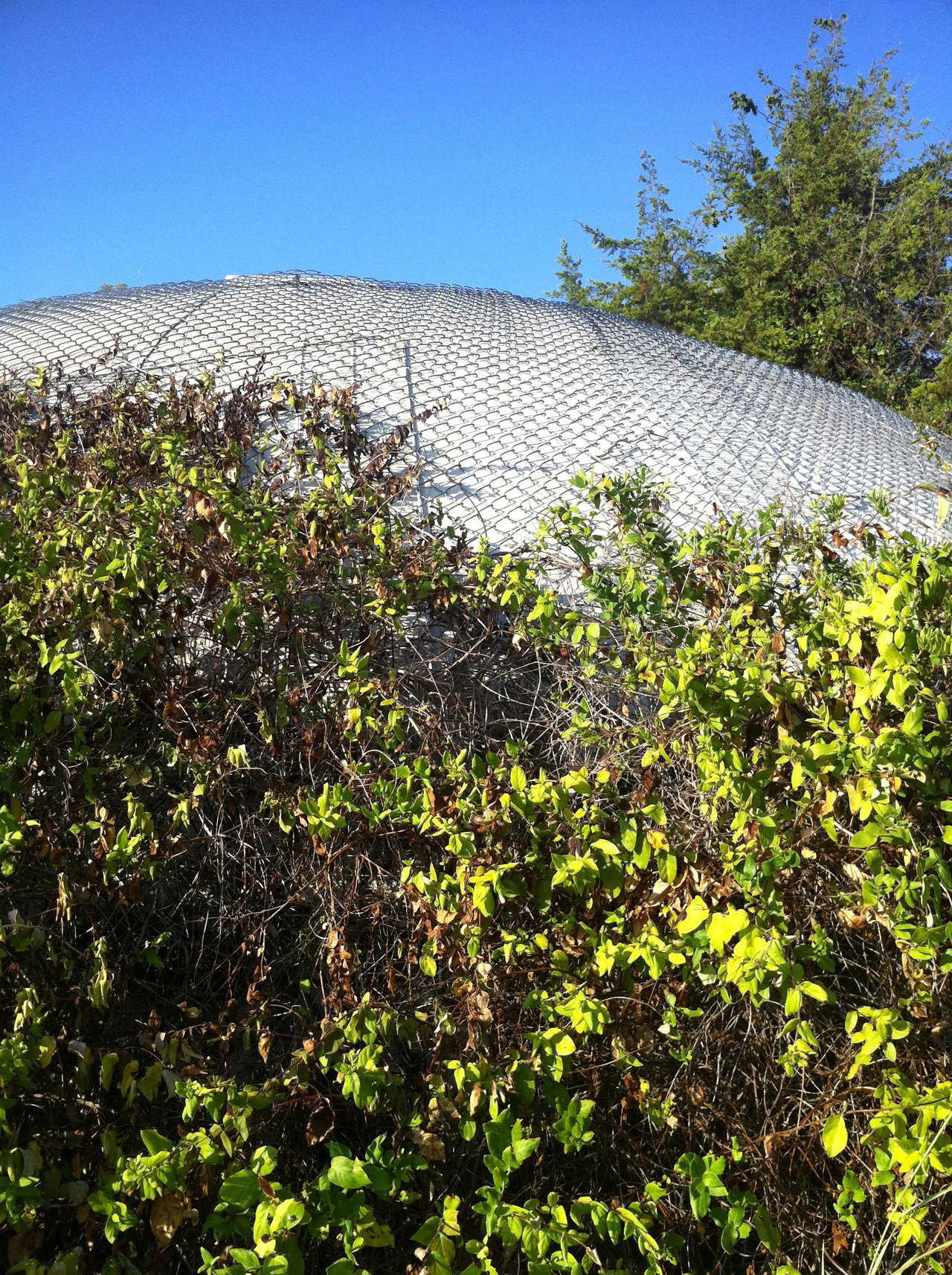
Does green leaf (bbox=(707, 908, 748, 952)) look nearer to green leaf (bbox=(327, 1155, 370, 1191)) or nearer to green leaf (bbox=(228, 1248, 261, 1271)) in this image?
green leaf (bbox=(327, 1155, 370, 1191))

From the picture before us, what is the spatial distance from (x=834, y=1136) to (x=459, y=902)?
0.84m

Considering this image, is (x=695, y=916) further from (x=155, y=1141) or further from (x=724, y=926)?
(x=155, y=1141)

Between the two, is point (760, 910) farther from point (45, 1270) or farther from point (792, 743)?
point (45, 1270)

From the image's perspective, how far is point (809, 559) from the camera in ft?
8.93

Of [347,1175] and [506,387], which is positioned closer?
[347,1175]

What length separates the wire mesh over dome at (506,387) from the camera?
371cm

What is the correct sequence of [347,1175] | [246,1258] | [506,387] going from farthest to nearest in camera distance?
[506,387]
[347,1175]
[246,1258]

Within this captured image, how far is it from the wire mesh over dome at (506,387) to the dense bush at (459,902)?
985mm

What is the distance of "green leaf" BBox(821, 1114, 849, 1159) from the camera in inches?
60.3

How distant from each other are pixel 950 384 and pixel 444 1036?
12.3m

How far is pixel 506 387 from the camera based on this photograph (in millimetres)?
4305

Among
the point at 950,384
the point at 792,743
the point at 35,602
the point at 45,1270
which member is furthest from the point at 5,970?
the point at 950,384

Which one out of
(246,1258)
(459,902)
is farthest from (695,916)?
(246,1258)

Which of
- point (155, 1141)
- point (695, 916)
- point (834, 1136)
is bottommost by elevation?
point (155, 1141)
